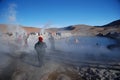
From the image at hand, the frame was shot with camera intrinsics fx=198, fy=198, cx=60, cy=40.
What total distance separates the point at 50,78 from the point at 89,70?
7.88 ft

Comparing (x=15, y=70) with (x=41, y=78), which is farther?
(x=15, y=70)

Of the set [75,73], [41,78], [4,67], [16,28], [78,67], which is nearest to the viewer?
[41,78]

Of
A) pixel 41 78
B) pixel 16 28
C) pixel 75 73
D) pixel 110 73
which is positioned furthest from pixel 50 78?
pixel 16 28

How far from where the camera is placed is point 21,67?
12648 mm

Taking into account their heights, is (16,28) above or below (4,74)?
above

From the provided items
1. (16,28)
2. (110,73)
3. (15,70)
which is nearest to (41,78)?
(15,70)

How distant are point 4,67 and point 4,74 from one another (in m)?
1.35

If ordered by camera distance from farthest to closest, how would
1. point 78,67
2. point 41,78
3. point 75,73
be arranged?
1. point 78,67
2. point 75,73
3. point 41,78

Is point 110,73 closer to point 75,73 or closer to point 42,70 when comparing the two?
point 75,73

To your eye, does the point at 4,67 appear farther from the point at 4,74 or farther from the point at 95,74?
the point at 95,74

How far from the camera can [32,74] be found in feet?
36.0

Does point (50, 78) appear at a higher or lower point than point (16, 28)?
lower

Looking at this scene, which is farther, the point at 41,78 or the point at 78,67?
the point at 78,67

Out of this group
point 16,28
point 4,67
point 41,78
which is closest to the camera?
point 41,78
